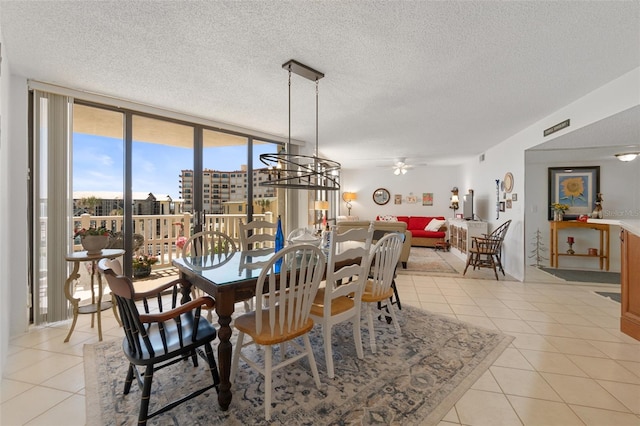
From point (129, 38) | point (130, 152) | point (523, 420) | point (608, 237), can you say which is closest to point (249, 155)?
point (130, 152)

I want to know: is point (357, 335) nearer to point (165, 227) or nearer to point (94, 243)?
point (94, 243)

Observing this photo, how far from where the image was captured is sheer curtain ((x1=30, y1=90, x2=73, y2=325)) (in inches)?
102

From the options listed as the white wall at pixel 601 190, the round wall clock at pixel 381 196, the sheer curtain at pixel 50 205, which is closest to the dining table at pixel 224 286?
the sheer curtain at pixel 50 205

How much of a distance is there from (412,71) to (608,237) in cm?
519

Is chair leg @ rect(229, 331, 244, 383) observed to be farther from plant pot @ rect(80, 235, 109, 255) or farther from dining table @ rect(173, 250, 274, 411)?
plant pot @ rect(80, 235, 109, 255)

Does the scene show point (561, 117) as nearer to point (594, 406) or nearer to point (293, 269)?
point (594, 406)

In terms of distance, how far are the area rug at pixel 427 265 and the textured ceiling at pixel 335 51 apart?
2695 millimetres

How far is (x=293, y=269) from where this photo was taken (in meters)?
1.52

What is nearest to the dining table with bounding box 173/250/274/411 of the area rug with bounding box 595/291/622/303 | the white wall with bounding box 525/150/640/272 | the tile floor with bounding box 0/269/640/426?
the tile floor with bounding box 0/269/640/426

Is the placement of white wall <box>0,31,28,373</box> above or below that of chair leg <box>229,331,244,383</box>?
above

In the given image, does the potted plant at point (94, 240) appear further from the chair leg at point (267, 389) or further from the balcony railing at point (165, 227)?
the chair leg at point (267, 389)

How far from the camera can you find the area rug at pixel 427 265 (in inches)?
189

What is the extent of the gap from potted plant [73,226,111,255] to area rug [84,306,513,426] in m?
0.82

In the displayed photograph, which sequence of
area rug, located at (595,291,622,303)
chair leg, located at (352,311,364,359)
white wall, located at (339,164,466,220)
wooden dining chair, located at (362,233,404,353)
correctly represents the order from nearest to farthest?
chair leg, located at (352,311,364,359), wooden dining chair, located at (362,233,404,353), area rug, located at (595,291,622,303), white wall, located at (339,164,466,220)
